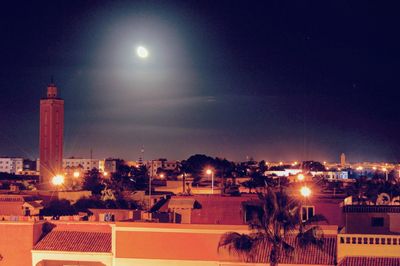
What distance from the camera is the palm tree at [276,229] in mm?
29594

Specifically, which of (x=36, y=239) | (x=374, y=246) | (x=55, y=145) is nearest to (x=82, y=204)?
(x=36, y=239)

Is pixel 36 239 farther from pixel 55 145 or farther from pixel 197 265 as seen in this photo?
pixel 55 145

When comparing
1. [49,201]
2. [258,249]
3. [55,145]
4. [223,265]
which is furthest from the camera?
[55,145]

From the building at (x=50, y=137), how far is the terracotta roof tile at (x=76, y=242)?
253 feet

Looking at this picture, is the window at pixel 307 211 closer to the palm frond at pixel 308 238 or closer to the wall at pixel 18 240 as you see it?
the palm frond at pixel 308 238

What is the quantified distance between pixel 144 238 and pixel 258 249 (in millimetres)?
6630

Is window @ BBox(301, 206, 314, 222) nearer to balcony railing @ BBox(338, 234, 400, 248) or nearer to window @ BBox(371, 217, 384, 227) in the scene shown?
window @ BBox(371, 217, 384, 227)

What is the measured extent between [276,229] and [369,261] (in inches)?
175

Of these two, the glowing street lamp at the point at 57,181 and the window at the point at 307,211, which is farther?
the glowing street lamp at the point at 57,181

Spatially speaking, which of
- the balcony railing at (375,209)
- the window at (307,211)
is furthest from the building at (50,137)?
the balcony railing at (375,209)

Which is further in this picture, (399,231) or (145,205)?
(145,205)

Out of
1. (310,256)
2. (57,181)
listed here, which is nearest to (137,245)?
(310,256)

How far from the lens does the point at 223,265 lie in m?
34.2

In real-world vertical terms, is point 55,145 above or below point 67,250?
above
